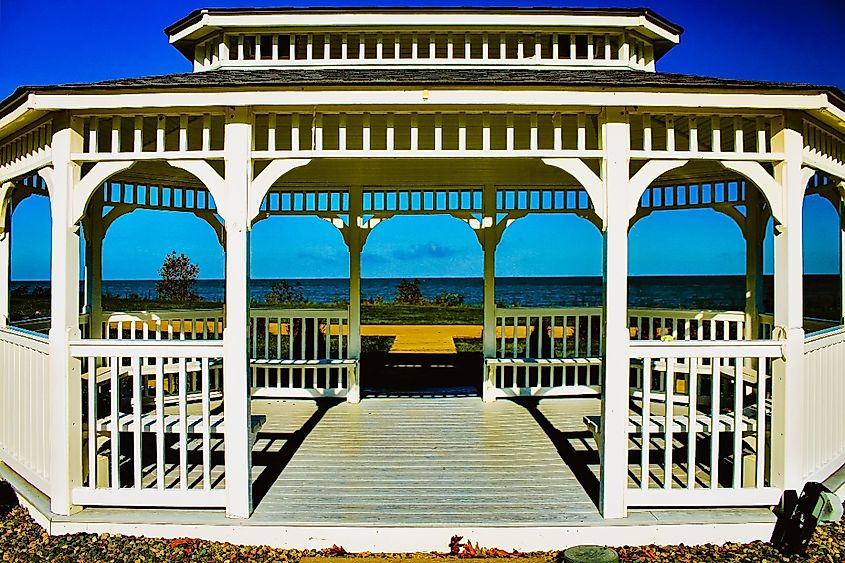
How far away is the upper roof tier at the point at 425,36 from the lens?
7.28 meters

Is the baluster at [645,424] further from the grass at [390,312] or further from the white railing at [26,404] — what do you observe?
the grass at [390,312]

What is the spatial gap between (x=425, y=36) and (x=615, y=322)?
15.3ft

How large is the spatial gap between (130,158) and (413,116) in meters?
1.94

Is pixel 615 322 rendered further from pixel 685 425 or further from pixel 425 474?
pixel 425 474

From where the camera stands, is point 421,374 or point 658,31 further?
point 421,374

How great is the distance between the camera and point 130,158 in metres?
4.35

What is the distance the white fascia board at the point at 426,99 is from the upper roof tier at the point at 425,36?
3118mm

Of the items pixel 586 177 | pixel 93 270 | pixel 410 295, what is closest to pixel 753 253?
pixel 586 177

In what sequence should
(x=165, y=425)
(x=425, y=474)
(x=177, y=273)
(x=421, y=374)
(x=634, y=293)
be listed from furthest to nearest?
(x=634, y=293) < (x=177, y=273) < (x=421, y=374) < (x=425, y=474) < (x=165, y=425)

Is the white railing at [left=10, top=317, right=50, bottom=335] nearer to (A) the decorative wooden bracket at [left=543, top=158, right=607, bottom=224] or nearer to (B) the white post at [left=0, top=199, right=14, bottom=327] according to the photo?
(B) the white post at [left=0, top=199, right=14, bottom=327]

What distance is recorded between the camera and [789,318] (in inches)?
177

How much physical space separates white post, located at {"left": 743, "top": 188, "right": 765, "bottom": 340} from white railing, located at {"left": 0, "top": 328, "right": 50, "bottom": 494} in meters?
7.26

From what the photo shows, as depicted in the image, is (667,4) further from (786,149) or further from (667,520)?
(667,520)

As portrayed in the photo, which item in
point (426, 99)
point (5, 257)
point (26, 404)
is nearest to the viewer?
point (426, 99)
